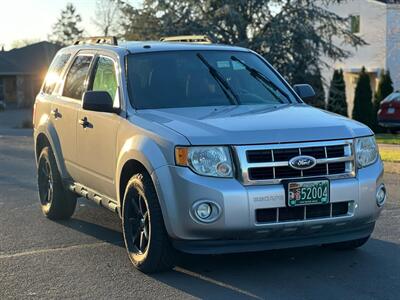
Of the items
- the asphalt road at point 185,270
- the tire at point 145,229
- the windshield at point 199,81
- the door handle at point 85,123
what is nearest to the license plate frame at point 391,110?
the asphalt road at point 185,270

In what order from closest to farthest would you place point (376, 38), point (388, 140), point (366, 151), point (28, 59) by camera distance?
point (366, 151) → point (388, 140) → point (376, 38) → point (28, 59)

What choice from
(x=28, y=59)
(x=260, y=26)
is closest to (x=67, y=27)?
(x=28, y=59)

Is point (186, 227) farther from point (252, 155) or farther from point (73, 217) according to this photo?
point (73, 217)

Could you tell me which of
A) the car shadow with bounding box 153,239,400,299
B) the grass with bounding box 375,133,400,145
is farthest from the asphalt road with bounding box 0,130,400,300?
the grass with bounding box 375,133,400,145

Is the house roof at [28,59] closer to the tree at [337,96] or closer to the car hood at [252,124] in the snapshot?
the tree at [337,96]

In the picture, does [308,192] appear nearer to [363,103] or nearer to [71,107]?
[71,107]

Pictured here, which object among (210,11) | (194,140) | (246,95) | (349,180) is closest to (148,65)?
(246,95)

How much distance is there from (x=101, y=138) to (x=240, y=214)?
6.35 feet

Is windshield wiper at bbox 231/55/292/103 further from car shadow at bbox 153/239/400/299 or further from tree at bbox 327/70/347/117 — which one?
tree at bbox 327/70/347/117

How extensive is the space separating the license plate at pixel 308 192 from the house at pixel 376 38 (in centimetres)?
3137

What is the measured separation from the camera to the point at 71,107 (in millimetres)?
7055

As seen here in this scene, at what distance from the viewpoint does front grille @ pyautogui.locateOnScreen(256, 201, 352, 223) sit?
4969mm

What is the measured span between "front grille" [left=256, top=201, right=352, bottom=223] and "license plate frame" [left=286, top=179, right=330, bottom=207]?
0.05 m

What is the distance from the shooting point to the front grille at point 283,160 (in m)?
4.94
